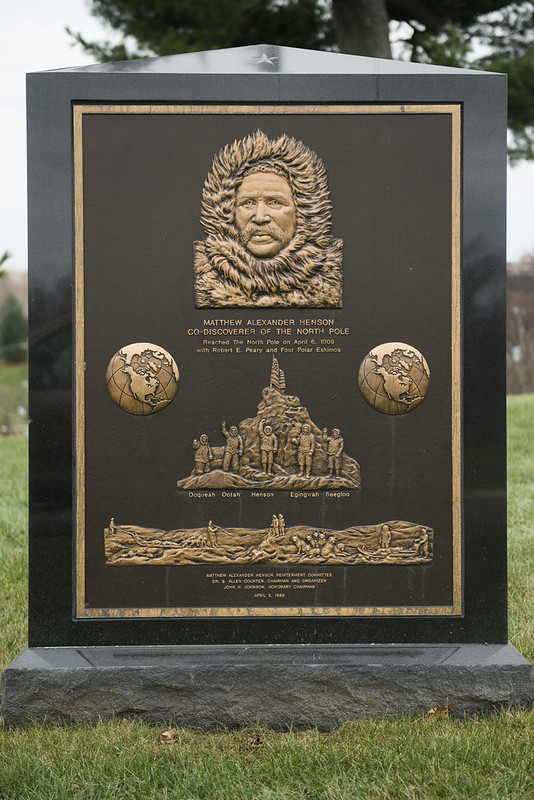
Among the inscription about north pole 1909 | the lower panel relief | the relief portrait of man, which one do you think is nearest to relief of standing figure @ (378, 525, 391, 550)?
the lower panel relief

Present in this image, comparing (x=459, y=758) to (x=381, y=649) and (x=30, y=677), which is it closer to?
(x=381, y=649)

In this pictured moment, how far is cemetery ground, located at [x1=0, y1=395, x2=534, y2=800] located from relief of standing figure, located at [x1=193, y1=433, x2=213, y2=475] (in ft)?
3.93

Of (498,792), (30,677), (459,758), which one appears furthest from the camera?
(30,677)

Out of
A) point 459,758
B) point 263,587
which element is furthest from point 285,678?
point 459,758

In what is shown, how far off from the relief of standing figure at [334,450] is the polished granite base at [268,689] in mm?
896

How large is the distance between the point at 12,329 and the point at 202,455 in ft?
92.7

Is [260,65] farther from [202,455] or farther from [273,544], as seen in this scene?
[273,544]

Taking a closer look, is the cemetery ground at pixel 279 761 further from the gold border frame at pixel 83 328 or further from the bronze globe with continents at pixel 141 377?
the bronze globe with continents at pixel 141 377

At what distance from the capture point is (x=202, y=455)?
3.95 meters

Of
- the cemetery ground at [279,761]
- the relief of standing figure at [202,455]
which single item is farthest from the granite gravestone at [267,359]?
the cemetery ground at [279,761]

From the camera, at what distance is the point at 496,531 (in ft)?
13.1

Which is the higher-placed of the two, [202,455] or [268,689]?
[202,455]

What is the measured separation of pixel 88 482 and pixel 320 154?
6.37 ft

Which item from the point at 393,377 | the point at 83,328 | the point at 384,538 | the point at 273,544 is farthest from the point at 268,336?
the point at 384,538
